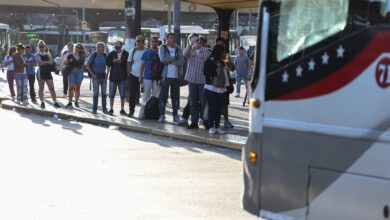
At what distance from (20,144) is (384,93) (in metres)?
8.18

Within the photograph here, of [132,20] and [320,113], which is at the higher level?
[132,20]

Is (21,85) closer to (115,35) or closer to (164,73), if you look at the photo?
(164,73)

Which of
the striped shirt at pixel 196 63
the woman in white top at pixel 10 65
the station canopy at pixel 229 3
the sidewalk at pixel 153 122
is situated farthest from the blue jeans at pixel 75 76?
the striped shirt at pixel 196 63

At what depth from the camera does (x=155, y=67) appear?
1301 centimetres

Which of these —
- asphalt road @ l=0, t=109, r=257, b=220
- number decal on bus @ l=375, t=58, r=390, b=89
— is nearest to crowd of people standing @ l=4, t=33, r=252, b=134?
asphalt road @ l=0, t=109, r=257, b=220

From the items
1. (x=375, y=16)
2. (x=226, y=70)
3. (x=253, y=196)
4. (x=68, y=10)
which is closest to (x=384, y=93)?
(x=375, y=16)

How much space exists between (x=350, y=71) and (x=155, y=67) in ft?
30.1

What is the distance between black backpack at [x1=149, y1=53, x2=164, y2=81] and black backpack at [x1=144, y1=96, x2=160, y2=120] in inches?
37.5

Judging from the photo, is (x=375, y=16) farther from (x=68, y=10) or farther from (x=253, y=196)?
(x=68, y=10)

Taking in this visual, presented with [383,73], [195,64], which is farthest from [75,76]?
[383,73]

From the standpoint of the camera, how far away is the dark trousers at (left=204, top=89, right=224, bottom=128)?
10844mm

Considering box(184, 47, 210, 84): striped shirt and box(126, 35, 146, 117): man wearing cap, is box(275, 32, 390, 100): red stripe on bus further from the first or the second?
box(126, 35, 146, 117): man wearing cap

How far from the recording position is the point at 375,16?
4.04 meters

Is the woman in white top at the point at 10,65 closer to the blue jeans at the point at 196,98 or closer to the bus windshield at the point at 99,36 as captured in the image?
the blue jeans at the point at 196,98
